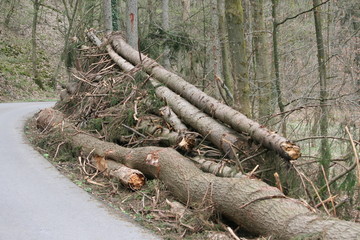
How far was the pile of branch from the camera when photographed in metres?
5.46

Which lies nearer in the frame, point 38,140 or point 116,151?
point 116,151

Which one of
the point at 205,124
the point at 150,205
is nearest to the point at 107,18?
the point at 205,124

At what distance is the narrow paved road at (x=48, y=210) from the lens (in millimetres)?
5742

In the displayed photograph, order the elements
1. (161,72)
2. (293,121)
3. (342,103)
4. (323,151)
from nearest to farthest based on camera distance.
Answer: (323,151) < (342,103) < (293,121) < (161,72)

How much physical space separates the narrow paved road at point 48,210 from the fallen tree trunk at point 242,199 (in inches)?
42.6

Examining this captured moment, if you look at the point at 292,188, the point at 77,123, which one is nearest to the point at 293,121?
the point at 292,188

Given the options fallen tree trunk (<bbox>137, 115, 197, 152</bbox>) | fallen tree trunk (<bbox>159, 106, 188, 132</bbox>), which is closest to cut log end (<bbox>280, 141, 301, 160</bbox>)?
fallen tree trunk (<bbox>137, 115, 197, 152</bbox>)

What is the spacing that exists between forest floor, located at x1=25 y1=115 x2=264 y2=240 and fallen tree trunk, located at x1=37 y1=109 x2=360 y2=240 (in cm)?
19

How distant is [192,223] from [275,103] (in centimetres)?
619

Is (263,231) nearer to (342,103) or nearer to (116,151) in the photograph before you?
(342,103)

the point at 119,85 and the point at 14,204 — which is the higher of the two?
the point at 119,85

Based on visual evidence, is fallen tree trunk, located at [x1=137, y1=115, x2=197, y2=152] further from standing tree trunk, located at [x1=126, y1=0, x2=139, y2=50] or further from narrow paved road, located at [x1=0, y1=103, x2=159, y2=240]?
standing tree trunk, located at [x1=126, y1=0, x2=139, y2=50]

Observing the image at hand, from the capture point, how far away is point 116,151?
29.4ft

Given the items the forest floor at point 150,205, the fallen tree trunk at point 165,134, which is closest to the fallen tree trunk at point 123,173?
the forest floor at point 150,205
